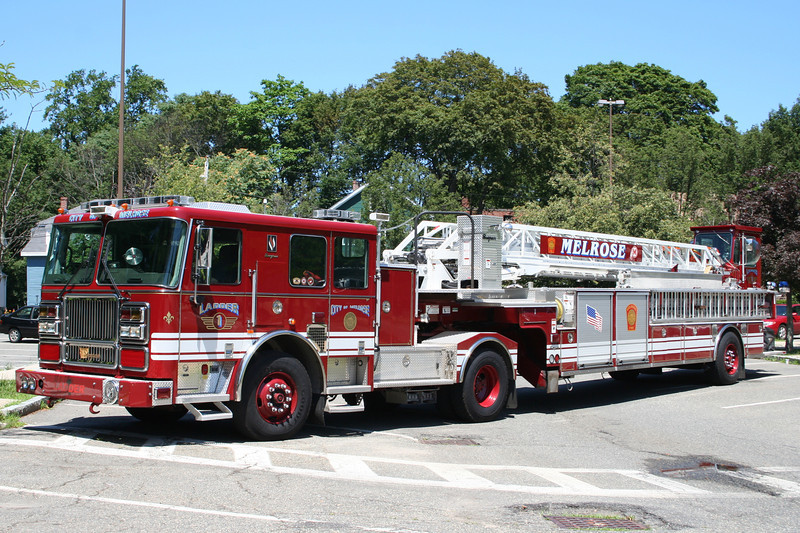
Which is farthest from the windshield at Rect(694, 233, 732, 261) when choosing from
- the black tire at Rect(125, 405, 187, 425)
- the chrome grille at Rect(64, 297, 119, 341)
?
the chrome grille at Rect(64, 297, 119, 341)

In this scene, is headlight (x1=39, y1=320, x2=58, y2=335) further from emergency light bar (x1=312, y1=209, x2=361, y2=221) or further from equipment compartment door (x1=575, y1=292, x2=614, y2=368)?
equipment compartment door (x1=575, y1=292, x2=614, y2=368)

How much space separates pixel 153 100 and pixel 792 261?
73342mm

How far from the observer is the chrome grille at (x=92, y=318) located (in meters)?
9.50

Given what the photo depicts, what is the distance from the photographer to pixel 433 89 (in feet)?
155

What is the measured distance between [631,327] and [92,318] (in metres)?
9.57

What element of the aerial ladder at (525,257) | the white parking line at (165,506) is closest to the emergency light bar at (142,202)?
the white parking line at (165,506)

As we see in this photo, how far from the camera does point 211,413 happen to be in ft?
30.9

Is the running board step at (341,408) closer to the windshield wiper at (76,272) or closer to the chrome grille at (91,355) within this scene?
the chrome grille at (91,355)

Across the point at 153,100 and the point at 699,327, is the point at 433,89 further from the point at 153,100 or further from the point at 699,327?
the point at 153,100

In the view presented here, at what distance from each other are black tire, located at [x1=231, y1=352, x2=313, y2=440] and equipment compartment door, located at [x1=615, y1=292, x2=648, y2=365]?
6.88 metres

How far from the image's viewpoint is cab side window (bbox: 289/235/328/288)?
10.3m

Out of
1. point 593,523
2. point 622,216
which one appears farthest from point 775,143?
point 593,523

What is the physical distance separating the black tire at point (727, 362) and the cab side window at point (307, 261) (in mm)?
10668

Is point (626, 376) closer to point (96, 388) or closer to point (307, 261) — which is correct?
point (307, 261)
